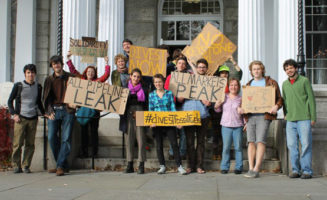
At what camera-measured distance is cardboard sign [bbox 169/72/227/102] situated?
25.0ft

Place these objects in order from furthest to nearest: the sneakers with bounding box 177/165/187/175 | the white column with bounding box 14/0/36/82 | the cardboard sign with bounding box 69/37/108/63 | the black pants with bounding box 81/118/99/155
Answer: the white column with bounding box 14/0/36/82
the cardboard sign with bounding box 69/37/108/63
the black pants with bounding box 81/118/99/155
the sneakers with bounding box 177/165/187/175

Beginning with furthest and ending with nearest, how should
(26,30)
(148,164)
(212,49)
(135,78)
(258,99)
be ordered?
(26,30)
(148,164)
(212,49)
(135,78)
(258,99)

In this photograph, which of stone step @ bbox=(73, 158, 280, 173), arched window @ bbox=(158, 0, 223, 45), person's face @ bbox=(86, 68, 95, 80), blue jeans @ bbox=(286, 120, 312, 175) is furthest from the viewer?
arched window @ bbox=(158, 0, 223, 45)

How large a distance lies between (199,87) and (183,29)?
737 cm

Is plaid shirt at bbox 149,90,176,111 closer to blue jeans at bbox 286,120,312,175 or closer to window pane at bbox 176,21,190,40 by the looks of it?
blue jeans at bbox 286,120,312,175

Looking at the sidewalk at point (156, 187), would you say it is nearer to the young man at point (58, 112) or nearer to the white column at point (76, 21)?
the young man at point (58, 112)

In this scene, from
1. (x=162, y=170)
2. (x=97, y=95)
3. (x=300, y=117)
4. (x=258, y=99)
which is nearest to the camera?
(x=300, y=117)

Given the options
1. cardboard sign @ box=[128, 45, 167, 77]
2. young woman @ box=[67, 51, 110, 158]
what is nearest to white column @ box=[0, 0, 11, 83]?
young woman @ box=[67, 51, 110, 158]

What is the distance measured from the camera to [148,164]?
8250mm

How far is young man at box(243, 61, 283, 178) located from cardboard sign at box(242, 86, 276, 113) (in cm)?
10

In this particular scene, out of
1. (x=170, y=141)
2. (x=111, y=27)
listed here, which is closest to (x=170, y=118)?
(x=170, y=141)

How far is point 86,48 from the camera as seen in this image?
8758 mm

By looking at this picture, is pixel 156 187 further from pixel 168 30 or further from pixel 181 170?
pixel 168 30

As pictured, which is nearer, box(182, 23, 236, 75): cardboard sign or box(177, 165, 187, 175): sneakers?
box(177, 165, 187, 175): sneakers
